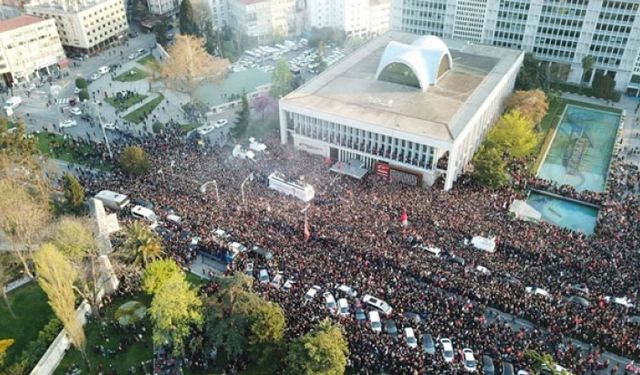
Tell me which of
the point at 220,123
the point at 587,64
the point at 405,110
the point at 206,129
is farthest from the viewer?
the point at 587,64

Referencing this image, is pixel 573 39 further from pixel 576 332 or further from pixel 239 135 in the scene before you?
pixel 576 332

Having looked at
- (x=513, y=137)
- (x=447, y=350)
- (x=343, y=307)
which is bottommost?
(x=343, y=307)

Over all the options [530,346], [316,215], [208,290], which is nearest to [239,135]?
[316,215]

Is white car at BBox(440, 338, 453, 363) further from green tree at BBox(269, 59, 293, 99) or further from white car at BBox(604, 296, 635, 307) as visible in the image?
green tree at BBox(269, 59, 293, 99)

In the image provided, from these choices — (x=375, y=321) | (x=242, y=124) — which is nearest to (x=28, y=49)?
(x=242, y=124)

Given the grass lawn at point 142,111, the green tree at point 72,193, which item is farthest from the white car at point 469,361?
the grass lawn at point 142,111

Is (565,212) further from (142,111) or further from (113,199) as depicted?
(142,111)
